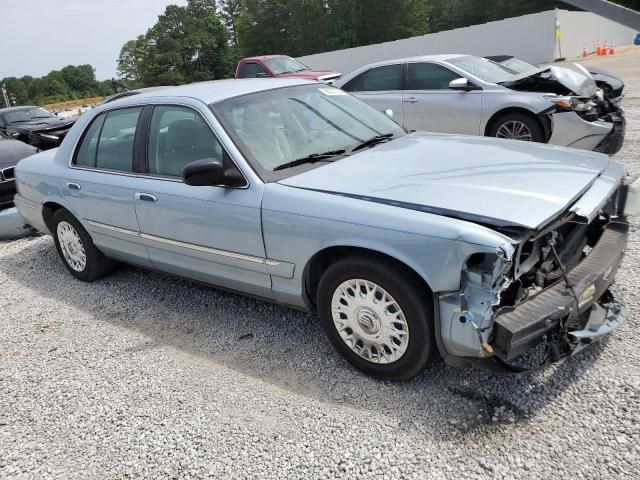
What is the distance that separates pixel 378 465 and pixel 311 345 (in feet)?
3.86

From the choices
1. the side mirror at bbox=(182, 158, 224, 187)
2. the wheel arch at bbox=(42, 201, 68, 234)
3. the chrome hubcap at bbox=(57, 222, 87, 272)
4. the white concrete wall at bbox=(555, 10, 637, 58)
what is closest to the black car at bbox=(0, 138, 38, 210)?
the wheel arch at bbox=(42, 201, 68, 234)

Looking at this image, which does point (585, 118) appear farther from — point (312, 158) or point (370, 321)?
point (370, 321)

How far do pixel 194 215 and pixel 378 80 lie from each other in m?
5.86

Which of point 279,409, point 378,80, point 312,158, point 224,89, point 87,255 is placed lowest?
point 279,409

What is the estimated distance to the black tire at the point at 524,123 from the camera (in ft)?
22.5

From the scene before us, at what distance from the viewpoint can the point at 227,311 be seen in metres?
4.14

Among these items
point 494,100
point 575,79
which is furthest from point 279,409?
point 494,100

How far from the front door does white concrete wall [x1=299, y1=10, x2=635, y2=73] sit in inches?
1044

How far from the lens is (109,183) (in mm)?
4191

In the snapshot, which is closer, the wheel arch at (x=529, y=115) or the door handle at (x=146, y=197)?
the door handle at (x=146, y=197)

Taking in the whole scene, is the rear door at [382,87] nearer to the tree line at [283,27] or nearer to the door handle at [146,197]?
the door handle at [146,197]

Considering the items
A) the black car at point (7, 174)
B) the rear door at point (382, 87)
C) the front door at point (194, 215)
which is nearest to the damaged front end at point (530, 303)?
the front door at point (194, 215)

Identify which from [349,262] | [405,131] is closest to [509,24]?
[405,131]

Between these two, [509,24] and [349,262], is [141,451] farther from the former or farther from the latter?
[509,24]
